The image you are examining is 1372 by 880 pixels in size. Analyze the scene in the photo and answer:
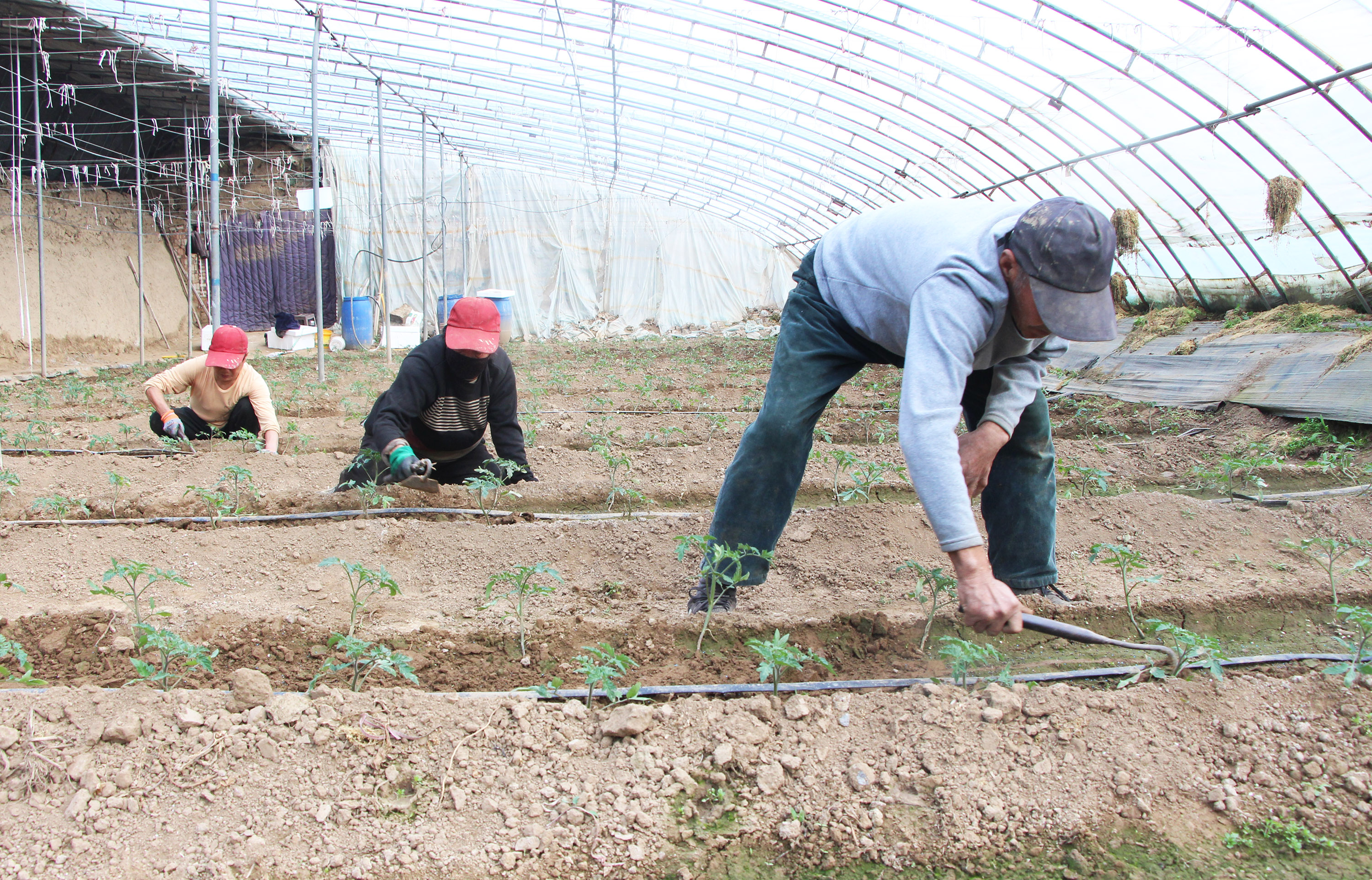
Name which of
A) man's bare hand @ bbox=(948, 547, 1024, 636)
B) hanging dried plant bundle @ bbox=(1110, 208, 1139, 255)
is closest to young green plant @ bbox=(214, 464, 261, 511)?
man's bare hand @ bbox=(948, 547, 1024, 636)

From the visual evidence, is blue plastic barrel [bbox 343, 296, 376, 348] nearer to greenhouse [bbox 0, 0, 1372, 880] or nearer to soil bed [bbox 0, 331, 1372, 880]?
greenhouse [bbox 0, 0, 1372, 880]

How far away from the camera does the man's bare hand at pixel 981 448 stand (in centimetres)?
223

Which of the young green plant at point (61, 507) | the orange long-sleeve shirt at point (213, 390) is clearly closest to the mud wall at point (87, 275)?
the orange long-sleeve shirt at point (213, 390)

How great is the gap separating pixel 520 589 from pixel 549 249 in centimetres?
2063

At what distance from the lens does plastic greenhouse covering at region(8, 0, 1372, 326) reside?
7.57 metres

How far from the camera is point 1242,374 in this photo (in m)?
7.21

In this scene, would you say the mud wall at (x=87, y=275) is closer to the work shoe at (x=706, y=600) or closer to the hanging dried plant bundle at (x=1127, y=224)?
the work shoe at (x=706, y=600)

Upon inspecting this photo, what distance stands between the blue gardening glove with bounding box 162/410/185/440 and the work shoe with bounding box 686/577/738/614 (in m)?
3.75

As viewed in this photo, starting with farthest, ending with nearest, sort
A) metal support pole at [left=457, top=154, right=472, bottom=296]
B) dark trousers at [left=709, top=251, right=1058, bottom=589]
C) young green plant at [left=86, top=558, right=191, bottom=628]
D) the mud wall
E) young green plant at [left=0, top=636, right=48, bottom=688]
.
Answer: metal support pole at [left=457, top=154, right=472, bottom=296], the mud wall, dark trousers at [left=709, top=251, right=1058, bottom=589], young green plant at [left=86, top=558, right=191, bottom=628], young green plant at [left=0, top=636, right=48, bottom=688]

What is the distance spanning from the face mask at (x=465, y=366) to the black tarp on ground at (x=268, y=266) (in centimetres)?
1664

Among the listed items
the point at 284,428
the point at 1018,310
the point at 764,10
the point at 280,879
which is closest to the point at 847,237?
the point at 1018,310

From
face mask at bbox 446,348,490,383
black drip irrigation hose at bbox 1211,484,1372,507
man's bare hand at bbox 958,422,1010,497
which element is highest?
face mask at bbox 446,348,490,383

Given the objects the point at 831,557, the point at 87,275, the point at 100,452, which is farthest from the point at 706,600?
the point at 87,275

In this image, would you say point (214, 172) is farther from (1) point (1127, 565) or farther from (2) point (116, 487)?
(1) point (1127, 565)
